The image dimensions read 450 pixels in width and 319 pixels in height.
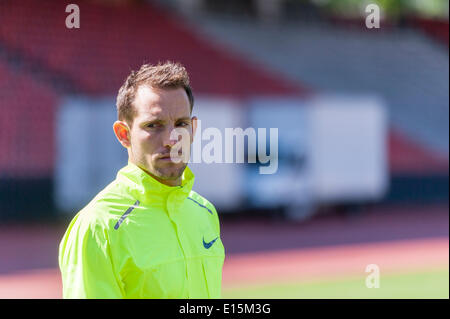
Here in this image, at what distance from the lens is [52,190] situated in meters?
12.2

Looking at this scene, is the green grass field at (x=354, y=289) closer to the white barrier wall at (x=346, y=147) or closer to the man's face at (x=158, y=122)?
the man's face at (x=158, y=122)

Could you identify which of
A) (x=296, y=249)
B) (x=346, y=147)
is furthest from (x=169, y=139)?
(x=346, y=147)

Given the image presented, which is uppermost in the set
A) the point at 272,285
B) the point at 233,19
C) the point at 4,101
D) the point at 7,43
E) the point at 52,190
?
the point at 233,19

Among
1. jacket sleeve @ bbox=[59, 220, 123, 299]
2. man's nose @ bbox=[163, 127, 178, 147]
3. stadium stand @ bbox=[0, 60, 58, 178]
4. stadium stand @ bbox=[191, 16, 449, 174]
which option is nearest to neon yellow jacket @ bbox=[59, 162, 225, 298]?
jacket sleeve @ bbox=[59, 220, 123, 299]

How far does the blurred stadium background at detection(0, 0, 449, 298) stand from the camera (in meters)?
11.0

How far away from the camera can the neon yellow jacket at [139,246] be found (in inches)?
74.0

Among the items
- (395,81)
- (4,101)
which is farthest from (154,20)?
(395,81)

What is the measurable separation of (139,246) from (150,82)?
500 millimetres

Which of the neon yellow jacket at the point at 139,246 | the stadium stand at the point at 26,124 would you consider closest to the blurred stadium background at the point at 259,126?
the stadium stand at the point at 26,124

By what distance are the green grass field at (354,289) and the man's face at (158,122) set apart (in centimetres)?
516

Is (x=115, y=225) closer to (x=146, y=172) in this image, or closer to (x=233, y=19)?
(x=146, y=172)

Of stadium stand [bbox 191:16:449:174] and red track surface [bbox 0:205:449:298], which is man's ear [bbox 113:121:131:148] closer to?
red track surface [bbox 0:205:449:298]

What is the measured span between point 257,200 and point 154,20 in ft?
15.9

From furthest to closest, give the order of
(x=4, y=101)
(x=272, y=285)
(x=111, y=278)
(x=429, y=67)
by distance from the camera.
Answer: (x=429, y=67), (x=4, y=101), (x=272, y=285), (x=111, y=278)
